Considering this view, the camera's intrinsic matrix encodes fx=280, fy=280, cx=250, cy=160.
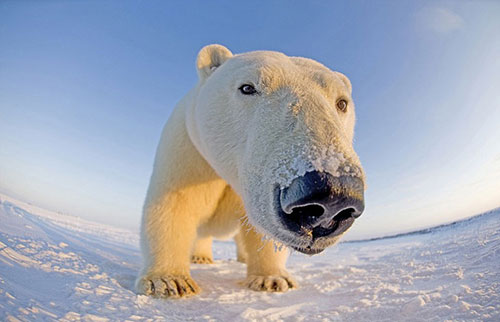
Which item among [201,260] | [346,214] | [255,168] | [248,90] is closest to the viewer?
[346,214]

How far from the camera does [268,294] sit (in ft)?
7.77

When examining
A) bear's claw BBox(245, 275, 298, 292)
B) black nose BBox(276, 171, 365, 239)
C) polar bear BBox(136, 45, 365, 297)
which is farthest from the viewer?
bear's claw BBox(245, 275, 298, 292)

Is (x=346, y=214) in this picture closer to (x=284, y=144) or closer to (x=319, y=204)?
(x=319, y=204)

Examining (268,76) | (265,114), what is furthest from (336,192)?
(268,76)

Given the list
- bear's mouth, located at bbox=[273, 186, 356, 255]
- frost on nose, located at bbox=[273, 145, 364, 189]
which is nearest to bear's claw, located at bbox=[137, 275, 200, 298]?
bear's mouth, located at bbox=[273, 186, 356, 255]

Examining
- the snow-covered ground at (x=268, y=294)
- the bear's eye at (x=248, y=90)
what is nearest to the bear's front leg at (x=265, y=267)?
the snow-covered ground at (x=268, y=294)

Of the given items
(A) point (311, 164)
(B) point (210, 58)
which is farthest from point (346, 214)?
(B) point (210, 58)

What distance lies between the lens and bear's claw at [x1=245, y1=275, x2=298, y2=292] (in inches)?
98.5

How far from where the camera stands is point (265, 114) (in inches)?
63.6

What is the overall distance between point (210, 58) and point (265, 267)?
207cm

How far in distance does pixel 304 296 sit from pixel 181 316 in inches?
41.0

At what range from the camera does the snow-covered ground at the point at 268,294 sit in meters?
1.37

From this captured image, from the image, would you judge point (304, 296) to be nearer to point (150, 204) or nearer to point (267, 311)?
point (267, 311)

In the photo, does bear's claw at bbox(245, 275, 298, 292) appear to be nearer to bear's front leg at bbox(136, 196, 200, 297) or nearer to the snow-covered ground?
the snow-covered ground
